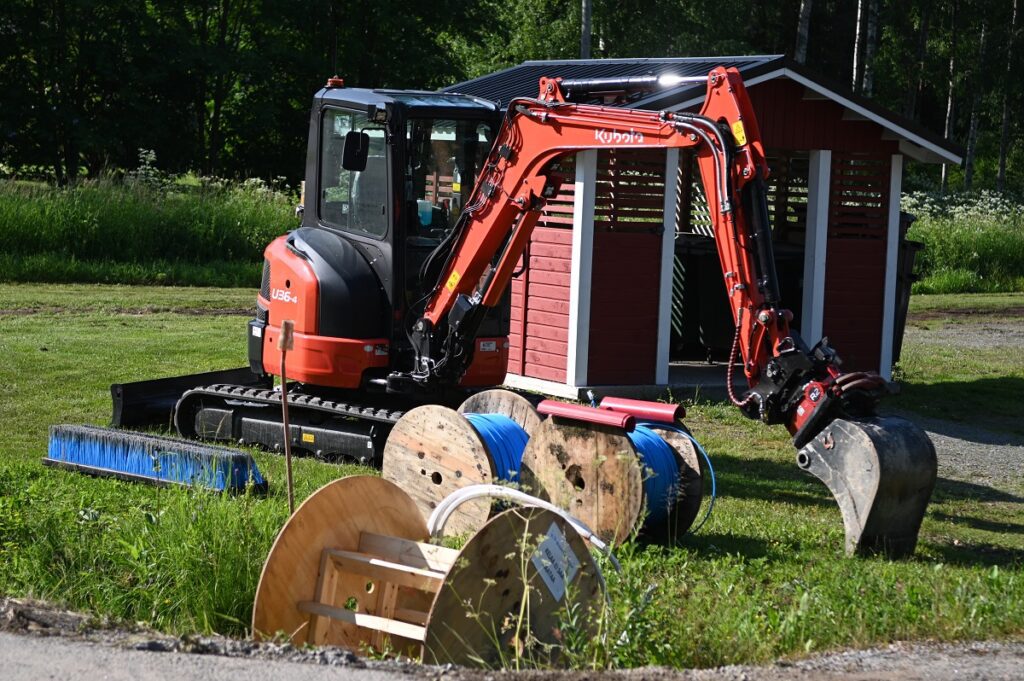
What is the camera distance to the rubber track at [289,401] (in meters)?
10.5

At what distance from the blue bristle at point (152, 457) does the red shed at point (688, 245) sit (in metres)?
5.41

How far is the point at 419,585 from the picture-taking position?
6184mm

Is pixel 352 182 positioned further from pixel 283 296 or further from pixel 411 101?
pixel 283 296

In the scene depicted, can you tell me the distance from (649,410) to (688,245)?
781cm

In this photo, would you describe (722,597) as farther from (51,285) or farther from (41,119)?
(41,119)

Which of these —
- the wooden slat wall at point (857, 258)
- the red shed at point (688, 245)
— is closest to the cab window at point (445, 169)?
the red shed at point (688, 245)

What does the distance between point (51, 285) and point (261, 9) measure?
62.3ft

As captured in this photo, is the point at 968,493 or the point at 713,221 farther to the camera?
the point at 968,493

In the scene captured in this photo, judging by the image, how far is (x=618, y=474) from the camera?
25.9ft

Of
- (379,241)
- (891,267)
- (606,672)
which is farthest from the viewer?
(891,267)

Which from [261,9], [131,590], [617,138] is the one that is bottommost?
[131,590]

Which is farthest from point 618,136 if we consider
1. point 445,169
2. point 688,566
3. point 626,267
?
point 626,267

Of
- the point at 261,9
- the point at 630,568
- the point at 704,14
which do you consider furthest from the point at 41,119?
the point at 630,568

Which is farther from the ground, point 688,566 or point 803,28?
point 803,28
